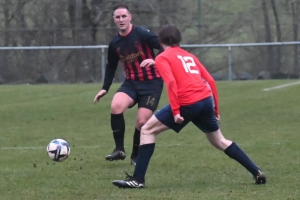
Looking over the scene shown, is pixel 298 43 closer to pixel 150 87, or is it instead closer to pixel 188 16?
pixel 188 16

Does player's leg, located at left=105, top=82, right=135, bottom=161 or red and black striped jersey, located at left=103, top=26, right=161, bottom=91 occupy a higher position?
red and black striped jersey, located at left=103, top=26, right=161, bottom=91

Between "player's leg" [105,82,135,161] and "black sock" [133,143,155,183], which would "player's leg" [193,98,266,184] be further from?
"player's leg" [105,82,135,161]

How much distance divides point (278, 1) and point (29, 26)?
8.20m

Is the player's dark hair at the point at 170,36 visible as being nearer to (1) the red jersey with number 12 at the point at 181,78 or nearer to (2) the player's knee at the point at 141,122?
(1) the red jersey with number 12 at the point at 181,78

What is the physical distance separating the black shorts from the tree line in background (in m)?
13.9

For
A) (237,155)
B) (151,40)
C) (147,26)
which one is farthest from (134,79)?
(147,26)

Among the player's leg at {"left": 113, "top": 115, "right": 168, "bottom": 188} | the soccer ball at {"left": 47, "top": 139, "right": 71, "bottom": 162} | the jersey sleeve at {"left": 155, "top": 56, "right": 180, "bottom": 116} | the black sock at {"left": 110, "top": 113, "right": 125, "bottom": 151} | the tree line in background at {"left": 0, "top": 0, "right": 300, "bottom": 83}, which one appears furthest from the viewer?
the tree line in background at {"left": 0, "top": 0, "right": 300, "bottom": 83}

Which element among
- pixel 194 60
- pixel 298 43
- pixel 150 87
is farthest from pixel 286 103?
pixel 194 60

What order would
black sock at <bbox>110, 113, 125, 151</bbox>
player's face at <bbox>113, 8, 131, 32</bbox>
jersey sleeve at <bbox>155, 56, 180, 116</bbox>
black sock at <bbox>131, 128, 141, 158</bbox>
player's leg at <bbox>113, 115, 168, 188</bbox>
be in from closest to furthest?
jersey sleeve at <bbox>155, 56, 180, 116</bbox> < player's leg at <bbox>113, 115, 168, 188</bbox> < player's face at <bbox>113, 8, 131, 32</bbox> < black sock at <bbox>110, 113, 125, 151</bbox> < black sock at <bbox>131, 128, 141, 158</bbox>

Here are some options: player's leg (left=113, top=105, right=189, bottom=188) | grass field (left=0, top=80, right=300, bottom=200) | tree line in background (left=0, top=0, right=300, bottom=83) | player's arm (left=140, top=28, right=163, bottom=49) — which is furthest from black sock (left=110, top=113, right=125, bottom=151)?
tree line in background (left=0, top=0, right=300, bottom=83)

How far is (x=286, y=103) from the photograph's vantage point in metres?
16.3

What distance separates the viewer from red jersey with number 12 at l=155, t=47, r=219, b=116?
6.65 meters

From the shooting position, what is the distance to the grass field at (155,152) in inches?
270

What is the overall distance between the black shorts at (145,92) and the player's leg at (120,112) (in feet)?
0.04
